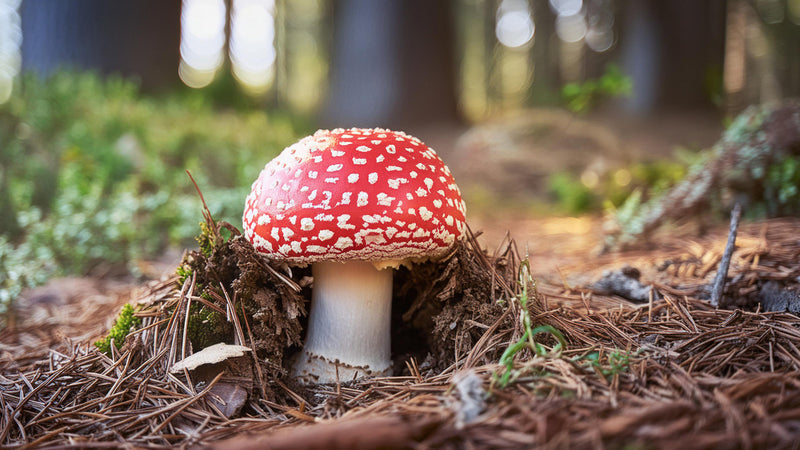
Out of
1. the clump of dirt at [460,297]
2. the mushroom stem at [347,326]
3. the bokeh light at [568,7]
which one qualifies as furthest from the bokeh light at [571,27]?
the mushroom stem at [347,326]

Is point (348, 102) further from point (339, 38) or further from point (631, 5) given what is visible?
point (631, 5)

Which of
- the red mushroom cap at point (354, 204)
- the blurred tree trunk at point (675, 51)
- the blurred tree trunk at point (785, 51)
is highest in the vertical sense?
the blurred tree trunk at point (785, 51)

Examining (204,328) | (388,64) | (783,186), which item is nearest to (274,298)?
(204,328)

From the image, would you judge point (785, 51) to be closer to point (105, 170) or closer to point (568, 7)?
point (568, 7)

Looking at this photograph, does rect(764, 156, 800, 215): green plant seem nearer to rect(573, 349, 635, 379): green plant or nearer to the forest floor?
the forest floor

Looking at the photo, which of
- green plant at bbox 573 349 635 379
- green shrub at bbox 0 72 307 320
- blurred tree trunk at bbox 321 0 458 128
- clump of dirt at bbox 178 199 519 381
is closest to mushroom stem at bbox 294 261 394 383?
clump of dirt at bbox 178 199 519 381

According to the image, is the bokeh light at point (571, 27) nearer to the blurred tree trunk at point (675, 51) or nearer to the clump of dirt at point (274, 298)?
the blurred tree trunk at point (675, 51)

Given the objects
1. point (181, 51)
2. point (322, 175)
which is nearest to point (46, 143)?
point (181, 51)
